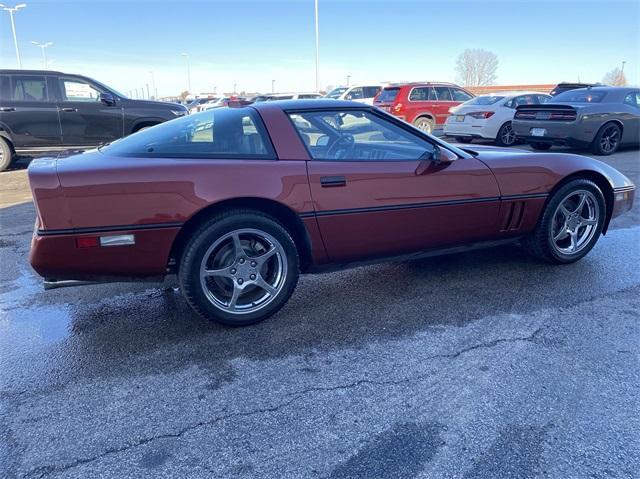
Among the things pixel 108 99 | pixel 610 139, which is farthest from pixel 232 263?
pixel 610 139

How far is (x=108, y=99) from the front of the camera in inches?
344

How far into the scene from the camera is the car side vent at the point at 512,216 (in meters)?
3.50

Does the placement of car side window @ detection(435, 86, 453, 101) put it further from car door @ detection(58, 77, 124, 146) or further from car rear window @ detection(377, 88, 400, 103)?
car door @ detection(58, 77, 124, 146)

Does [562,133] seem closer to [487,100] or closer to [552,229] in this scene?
[487,100]

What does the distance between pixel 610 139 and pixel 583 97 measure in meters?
1.01

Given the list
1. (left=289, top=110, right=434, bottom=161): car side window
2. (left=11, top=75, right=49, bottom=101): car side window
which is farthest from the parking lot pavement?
(left=11, top=75, right=49, bottom=101): car side window

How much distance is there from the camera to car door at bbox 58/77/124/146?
339 inches

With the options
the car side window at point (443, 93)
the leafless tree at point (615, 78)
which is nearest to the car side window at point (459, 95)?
the car side window at point (443, 93)

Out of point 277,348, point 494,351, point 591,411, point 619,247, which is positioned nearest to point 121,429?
point 277,348

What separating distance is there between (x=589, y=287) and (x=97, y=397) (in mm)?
3229

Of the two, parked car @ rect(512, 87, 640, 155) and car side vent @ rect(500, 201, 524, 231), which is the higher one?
parked car @ rect(512, 87, 640, 155)

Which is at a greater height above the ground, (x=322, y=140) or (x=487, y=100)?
(x=487, y=100)

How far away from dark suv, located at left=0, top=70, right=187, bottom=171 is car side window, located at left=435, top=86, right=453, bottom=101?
838 cm

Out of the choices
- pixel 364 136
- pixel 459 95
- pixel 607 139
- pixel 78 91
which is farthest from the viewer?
pixel 459 95
